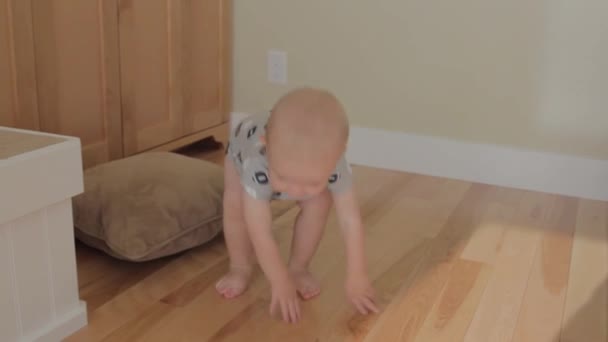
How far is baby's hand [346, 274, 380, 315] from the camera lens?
1310 mm

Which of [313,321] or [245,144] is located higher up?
[245,144]

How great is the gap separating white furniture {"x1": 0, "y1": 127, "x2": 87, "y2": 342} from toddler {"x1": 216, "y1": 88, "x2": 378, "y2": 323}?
0.31 m

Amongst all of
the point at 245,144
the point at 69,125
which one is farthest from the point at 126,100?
the point at 245,144

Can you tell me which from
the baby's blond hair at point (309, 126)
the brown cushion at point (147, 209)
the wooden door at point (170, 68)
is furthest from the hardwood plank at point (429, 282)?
the wooden door at point (170, 68)

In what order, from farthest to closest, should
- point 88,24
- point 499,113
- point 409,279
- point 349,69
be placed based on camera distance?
1. point 349,69
2. point 499,113
3. point 88,24
4. point 409,279

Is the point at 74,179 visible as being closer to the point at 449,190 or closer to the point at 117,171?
the point at 117,171

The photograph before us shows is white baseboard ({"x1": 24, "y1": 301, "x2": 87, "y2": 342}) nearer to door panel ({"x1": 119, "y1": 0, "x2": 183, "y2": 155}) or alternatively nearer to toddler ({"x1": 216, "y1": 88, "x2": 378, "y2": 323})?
toddler ({"x1": 216, "y1": 88, "x2": 378, "y2": 323})

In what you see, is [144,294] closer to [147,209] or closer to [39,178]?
[147,209]

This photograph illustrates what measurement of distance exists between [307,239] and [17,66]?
2.73 feet

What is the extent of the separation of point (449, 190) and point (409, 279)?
2.24ft

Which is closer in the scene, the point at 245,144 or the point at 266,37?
the point at 245,144

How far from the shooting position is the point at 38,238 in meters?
1.14

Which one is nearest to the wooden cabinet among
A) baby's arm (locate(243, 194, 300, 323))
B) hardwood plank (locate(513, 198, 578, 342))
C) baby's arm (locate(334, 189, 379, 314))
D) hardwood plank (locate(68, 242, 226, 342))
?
hardwood plank (locate(68, 242, 226, 342))

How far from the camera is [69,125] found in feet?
5.99
